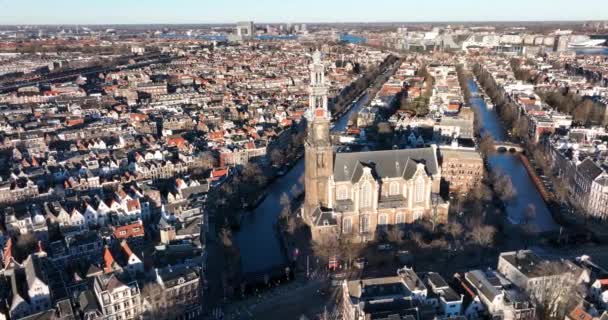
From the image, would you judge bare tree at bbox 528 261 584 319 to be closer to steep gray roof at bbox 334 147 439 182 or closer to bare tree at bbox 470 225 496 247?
bare tree at bbox 470 225 496 247

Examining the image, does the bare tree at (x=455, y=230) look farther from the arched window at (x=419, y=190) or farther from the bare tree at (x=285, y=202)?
the bare tree at (x=285, y=202)

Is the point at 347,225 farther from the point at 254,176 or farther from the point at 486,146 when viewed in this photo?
the point at 486,146

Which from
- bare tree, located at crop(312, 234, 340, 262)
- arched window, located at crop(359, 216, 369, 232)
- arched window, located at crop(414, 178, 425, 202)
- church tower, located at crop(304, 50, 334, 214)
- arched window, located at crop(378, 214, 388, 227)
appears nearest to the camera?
bare tree, located at crop(312, 234, 340, 262)

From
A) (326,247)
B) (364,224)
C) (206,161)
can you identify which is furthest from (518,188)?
(206,161)

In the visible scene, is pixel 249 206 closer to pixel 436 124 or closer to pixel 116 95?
pixel 436 124

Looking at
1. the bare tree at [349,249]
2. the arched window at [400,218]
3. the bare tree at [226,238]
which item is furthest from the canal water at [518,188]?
the bare tree at [226,238]

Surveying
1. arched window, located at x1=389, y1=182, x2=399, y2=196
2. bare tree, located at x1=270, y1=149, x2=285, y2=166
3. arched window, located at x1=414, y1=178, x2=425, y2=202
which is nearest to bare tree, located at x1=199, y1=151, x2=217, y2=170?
bare tree, located at x1=270, y1=149, x2=285, y2=166

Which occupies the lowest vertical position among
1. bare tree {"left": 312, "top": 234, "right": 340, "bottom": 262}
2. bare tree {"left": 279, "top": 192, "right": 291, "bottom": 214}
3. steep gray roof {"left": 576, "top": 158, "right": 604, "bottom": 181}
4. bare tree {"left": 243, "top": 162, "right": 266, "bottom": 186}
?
bare tree {"left": 312, "top": 234, "right": 340, "bottom": 262}
